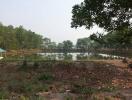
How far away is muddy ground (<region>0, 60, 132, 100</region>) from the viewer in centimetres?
1190

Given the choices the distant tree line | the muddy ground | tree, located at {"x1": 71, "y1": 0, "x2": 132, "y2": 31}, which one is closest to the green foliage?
the muddy ground

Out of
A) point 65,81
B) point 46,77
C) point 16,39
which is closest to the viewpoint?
point 65,81

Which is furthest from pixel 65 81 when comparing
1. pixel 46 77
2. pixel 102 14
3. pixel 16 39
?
pixel 16 39

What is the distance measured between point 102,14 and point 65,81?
3.84 meters

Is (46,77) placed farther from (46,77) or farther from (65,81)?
(65,81)

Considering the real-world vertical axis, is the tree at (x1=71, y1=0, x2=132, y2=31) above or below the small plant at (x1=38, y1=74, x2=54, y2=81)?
above

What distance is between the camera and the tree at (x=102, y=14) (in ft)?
51.9

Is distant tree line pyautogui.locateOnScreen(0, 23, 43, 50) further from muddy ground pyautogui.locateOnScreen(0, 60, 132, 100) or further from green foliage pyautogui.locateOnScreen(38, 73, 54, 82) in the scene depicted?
green foliage pyautogui.locateOnScreen(38, 73, 54, 82)

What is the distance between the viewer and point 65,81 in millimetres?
15633

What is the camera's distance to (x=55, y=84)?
14.7m

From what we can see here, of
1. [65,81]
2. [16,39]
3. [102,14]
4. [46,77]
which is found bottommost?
[65,81]

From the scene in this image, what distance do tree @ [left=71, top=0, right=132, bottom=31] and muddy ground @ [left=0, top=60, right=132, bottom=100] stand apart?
2860 mm

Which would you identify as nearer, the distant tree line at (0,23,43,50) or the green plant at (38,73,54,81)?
the green plant at (38,73,54,81)

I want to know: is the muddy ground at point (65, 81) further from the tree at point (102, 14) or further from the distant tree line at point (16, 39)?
the distant tree line at point (16, 39)
